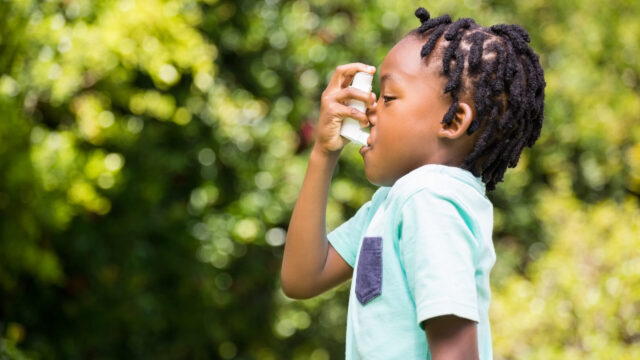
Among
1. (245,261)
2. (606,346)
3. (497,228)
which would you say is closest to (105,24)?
(245,261)

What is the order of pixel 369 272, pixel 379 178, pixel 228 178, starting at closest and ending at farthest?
pixel 369 272 → pixel 379 178 → pixel 228 178

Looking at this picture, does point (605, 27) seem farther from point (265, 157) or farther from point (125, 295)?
point (125, 295)

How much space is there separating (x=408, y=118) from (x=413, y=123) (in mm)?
12

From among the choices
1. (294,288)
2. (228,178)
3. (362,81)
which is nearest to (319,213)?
(294,288)

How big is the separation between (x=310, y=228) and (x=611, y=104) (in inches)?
190

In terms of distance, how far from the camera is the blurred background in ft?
11.9

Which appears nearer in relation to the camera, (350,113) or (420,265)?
(420,265)

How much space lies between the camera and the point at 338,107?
152 cm

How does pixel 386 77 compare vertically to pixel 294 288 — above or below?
above

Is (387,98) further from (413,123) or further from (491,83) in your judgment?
(491,83)

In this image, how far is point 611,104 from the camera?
231 inches

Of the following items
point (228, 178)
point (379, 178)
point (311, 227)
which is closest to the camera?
point (379, 178)

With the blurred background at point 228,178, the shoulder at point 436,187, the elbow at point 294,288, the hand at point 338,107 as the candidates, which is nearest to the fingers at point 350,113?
the hand at point 338,107

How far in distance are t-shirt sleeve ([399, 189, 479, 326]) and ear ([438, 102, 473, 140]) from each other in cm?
14
